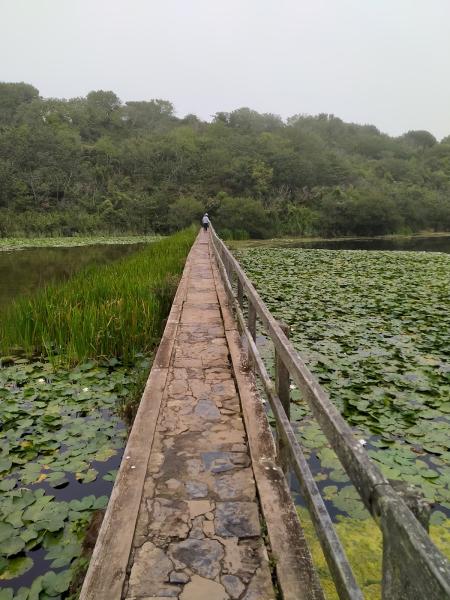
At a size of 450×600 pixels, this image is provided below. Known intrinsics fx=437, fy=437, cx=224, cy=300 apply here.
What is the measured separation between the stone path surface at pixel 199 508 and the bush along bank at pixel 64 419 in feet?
1.84

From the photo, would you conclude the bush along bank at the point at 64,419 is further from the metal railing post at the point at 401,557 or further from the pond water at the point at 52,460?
the metal railing post at the point at 401,557

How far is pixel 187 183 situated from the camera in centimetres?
5691

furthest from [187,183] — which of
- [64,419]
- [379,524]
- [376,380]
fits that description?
[379,524]

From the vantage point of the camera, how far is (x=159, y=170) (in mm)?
57594

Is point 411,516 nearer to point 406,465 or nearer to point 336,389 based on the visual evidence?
point 406,465

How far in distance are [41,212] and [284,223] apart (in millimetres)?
26584

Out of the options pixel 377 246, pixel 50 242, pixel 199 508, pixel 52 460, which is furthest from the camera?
pixel 377 246

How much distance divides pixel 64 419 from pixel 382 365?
4.00 metres

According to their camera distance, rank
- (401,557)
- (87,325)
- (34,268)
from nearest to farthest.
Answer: (401,557) → (87,325) → (34,268)

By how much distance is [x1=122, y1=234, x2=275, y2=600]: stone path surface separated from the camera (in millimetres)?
2020

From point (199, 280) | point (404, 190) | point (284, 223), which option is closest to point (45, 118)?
point (284, 223)

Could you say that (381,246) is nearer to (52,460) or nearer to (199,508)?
(52,460)

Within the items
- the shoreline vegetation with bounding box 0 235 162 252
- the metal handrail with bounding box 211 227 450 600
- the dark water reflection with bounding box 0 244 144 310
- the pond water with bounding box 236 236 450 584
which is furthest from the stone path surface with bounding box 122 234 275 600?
the shoreline vegetation with bounding box 0 235 162 252

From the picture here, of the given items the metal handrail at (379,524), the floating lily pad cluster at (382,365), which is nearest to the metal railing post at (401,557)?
the metal handrail at (379,524)
